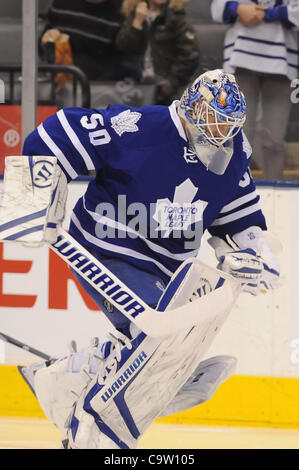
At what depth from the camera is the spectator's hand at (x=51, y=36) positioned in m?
3.98

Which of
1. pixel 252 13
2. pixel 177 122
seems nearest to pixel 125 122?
pixel 177 122

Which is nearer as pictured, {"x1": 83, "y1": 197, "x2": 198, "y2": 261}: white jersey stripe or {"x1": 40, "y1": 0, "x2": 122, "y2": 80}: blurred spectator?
{"x1": 83, "y1": 197, "x2": 198, "y2": 261}: white jersey stripe

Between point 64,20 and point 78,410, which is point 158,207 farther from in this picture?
point 64,20

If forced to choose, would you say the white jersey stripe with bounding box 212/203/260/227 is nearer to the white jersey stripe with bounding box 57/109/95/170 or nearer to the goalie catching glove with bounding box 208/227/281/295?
the goalie catching glove with bounding box 208/227/281/295

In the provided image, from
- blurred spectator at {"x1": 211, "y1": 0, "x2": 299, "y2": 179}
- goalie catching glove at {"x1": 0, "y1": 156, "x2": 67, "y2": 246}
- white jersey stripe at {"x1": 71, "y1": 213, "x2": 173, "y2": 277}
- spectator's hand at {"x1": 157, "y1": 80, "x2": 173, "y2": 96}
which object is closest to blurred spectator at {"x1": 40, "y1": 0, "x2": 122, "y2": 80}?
spectator's hand at {"x1": 157, "y1": 80, "x2": 173, "y2": 96}

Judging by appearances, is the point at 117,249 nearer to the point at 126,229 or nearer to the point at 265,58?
the point at 126,229

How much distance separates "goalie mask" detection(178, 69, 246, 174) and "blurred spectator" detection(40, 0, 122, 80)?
1350mm

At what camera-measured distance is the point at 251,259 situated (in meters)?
2.71

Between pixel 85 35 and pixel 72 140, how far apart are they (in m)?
1.50

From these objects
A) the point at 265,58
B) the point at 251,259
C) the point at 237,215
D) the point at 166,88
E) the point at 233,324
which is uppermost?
the point at 265,58

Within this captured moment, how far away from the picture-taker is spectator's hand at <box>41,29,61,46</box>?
3.98 meters

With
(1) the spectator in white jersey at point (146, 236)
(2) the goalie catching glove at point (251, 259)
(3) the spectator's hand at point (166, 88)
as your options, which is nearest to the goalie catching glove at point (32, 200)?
(1) the spectator in white jersey at point (146, 236)

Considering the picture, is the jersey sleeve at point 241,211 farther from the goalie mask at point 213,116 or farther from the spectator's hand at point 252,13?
the spectator's hand at point 252,13

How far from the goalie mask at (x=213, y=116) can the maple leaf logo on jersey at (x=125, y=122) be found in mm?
132
